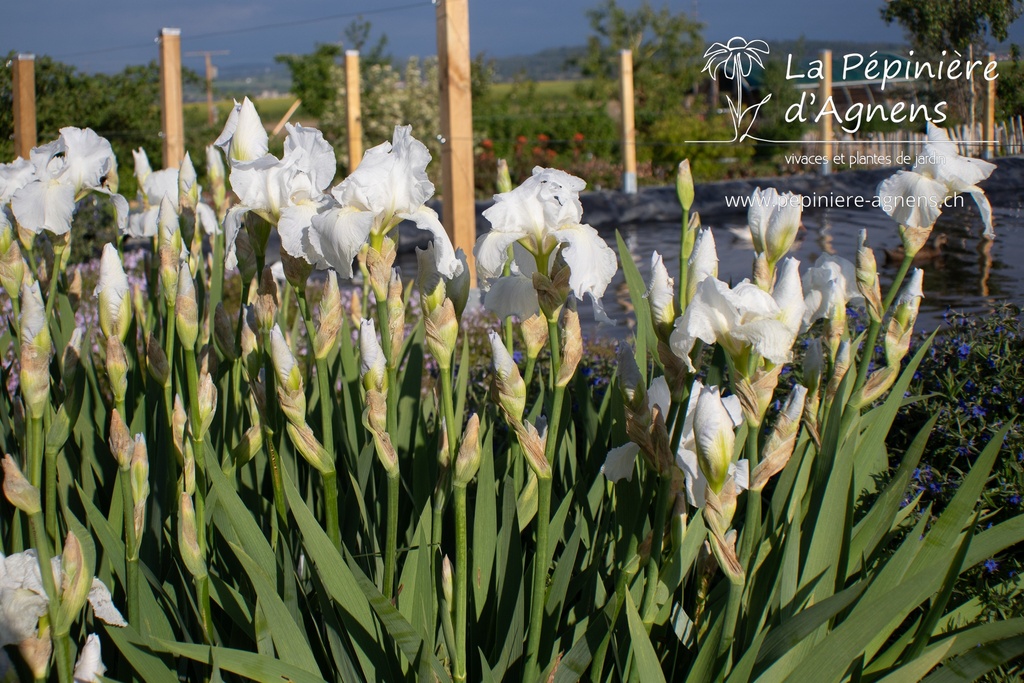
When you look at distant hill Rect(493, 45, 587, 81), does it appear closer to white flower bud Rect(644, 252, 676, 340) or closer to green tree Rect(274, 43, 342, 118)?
green tree Rect(274, 43, 342, 118)

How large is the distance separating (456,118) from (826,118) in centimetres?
468

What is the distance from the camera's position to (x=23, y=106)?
441cm

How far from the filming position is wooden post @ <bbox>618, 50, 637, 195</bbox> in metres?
9.42

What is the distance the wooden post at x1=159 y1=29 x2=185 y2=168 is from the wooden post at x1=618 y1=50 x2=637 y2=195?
4.52 m

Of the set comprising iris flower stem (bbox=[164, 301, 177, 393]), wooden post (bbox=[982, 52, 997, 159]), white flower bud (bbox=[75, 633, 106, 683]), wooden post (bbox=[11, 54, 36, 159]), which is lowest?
white flower bud (bbox=[75, 633, 106, 683])

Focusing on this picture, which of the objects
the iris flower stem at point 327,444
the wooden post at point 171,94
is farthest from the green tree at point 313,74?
the iris flower stem at point 327,444

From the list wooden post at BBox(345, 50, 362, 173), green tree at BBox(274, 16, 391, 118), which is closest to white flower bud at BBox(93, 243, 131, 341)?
wooden post at BBox(345, 50, 362, 173)

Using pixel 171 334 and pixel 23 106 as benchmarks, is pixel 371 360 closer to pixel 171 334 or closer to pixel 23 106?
pixel 171 334

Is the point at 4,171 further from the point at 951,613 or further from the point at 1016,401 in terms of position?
the point at 1016,401

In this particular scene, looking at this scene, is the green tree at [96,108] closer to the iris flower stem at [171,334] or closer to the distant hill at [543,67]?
the iris flower stem at [171,334]

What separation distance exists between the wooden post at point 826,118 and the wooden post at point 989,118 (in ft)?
7.17

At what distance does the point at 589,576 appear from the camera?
134 centimetres

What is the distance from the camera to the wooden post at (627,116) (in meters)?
9.42

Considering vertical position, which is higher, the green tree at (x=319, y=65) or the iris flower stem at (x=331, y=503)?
the green tree at (x=319, y=65)
